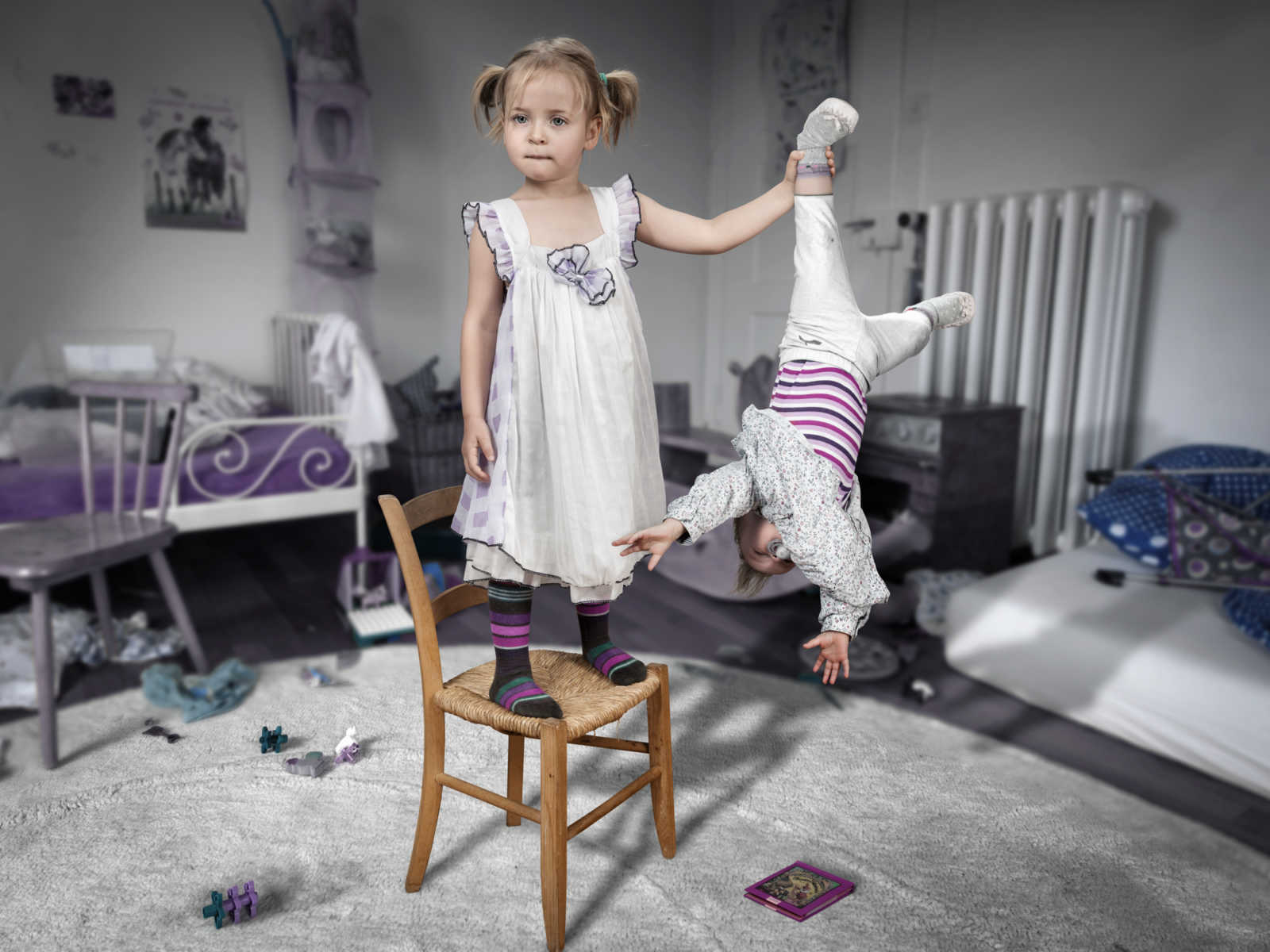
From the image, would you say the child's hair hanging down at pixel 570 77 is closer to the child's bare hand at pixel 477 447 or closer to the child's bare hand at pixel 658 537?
the child's bare hand at pixel 477 447

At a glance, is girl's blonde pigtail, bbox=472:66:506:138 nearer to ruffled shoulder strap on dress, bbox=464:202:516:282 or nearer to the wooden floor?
ruffled shoulder strap on dress, bbox=464:202:516:282

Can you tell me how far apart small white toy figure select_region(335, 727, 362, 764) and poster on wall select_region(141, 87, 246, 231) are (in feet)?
8.43

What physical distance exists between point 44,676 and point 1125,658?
2207mm

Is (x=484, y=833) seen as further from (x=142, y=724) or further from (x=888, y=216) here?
(x=888, y=216)

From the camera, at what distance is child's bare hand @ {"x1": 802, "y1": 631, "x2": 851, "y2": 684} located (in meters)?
0.78

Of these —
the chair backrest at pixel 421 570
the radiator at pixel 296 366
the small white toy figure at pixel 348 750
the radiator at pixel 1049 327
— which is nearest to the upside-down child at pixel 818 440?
the chair backrest at pixel 421 570

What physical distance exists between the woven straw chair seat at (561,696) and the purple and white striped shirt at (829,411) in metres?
0.50

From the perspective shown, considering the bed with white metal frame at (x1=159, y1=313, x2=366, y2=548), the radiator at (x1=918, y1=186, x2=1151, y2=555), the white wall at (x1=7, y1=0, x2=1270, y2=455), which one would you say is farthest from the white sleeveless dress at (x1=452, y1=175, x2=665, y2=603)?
the radiator at (x1=918, y1=186, x2=1151, y2=555)

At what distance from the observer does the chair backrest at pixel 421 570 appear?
121 cm

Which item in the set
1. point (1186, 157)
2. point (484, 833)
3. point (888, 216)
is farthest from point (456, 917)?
point (888, 216)

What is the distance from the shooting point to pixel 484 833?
155 cm

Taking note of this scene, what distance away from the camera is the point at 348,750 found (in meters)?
1.78

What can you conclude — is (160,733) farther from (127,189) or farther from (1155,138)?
(1155,138)

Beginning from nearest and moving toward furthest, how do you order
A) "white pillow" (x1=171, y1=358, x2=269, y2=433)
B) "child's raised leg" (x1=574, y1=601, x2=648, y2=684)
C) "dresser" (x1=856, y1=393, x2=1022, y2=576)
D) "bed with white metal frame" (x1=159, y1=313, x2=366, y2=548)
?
"child's raised leg" (x1=574, y1=601, x2=648, y2=684) → "bed with white metal frame" (x1=159, y1=313, x2=366, y2=548) → "dresser" (x1=856, y1=393, x2=1022, y2=576) → "white pillow" (x1=171, y1=358, x2=269, y2=433)
